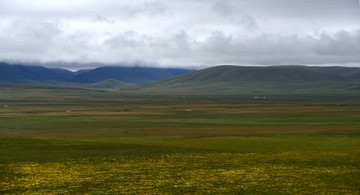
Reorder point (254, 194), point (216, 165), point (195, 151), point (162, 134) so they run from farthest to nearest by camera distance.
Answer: point (162, 134) < point (195, 151) < point (216, 165) < point (254, 194)

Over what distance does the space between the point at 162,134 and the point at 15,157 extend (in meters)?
29.2

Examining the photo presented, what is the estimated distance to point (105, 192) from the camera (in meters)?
28.2

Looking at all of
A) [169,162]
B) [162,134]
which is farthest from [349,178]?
[162,134]

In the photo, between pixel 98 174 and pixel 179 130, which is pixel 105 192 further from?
pixel 179 130

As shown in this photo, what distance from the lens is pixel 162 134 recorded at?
6900 centimetres

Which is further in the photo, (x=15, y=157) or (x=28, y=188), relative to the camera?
(x=15, y=157)

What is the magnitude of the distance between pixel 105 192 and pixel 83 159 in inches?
568

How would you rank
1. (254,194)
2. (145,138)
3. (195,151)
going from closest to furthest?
(254,194)
(195,151)
(145,138)

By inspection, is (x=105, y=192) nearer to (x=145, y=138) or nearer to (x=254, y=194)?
(x=254, y=194)

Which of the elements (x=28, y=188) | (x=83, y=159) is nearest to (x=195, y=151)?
(x=83, y=159)

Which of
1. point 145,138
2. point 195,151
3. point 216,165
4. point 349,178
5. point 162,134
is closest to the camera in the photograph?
point 349,178

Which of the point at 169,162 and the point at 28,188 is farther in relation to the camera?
the point at 169,162

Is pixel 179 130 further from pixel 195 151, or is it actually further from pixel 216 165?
pixel 216 165

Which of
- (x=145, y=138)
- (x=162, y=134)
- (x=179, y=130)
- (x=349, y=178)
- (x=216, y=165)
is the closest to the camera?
(x=349, y=178)
